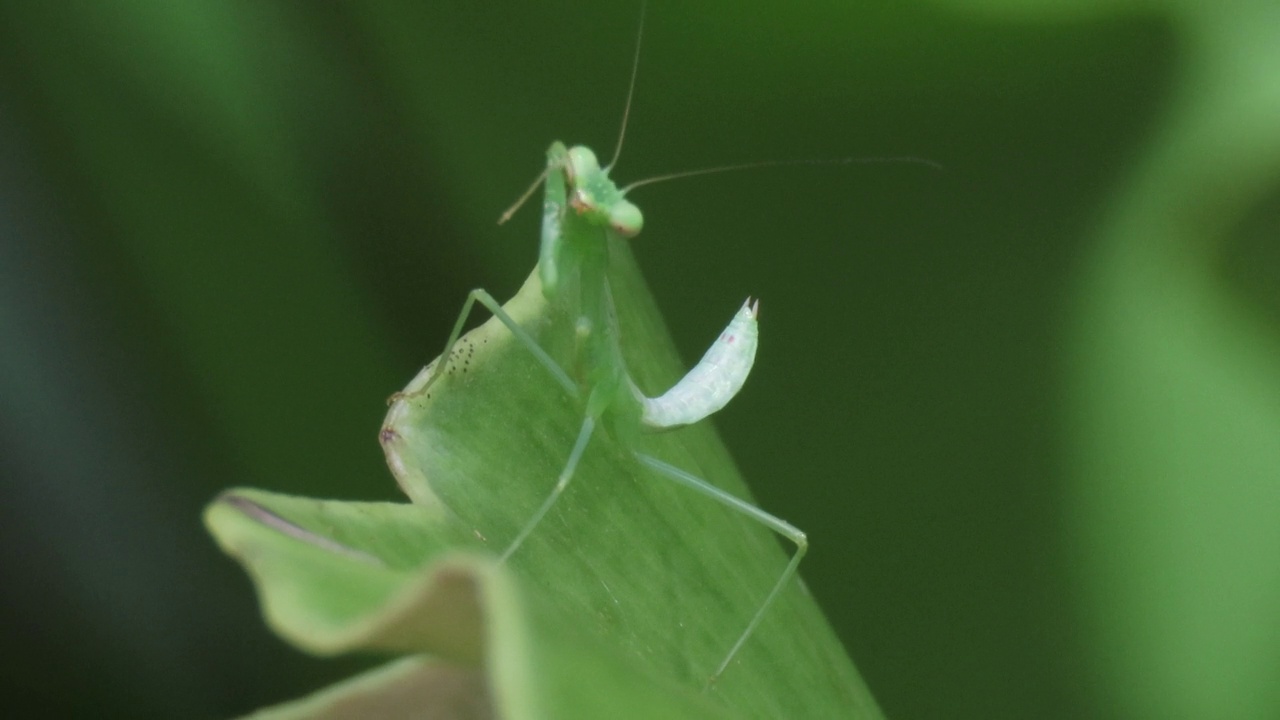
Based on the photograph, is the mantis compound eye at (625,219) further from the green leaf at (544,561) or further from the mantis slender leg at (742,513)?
the mantis slender leg at (742,513)

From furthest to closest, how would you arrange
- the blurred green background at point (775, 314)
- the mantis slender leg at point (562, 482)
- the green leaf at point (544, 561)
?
the blurred green background at point (775, 314) < the mantis slender leg at point (562, 482) < the green leaf at point (544, 561)

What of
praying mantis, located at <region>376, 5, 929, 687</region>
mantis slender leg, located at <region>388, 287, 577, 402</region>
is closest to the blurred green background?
praying mantis, located at <region>376, 5, 929, 687</region>


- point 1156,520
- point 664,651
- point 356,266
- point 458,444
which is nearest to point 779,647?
point 664,651

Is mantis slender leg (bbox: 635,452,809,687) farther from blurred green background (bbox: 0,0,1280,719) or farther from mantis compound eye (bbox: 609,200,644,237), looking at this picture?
mantis compound eye (bbox: 609,200,644,237)

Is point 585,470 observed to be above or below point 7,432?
→ above

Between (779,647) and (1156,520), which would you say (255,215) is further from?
(1156,520)

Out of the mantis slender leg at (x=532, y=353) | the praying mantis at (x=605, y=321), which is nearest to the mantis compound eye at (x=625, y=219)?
the praying mantis at (x=605, y=321)

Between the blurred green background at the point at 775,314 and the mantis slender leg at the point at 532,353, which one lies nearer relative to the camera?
the mantis slender leg at the point at 532,353

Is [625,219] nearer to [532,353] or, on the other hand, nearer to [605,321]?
[605,321]
